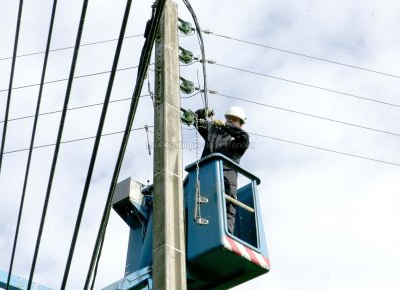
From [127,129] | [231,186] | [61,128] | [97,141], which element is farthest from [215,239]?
[61,128]

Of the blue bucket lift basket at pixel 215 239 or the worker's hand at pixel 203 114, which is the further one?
the worker's hand at pixel 203 114

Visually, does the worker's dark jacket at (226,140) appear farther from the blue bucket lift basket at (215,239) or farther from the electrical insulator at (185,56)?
the electrical insulator at (185,56)

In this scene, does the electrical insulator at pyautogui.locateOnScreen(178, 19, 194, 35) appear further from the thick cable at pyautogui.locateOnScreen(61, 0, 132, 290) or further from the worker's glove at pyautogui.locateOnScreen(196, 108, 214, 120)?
the thick cable at pyautogui.locateOnScreen(61, 0, 132, 290)

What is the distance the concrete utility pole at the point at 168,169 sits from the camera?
769 cm

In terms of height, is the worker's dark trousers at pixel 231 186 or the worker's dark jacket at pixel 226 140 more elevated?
the worker's dark jacket at pixel 226 140

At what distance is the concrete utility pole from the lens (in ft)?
25.2

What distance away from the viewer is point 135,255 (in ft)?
33.2

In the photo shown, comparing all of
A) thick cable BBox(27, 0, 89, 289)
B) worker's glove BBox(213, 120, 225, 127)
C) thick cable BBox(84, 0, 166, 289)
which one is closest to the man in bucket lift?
worker's glove BBox(213, 120, 225, 127)

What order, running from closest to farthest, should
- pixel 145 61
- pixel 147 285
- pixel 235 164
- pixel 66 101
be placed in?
pixel 66 101 → pixel 145 61 → pixel 147 285 → pixel 235 164

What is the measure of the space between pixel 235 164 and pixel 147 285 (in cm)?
190

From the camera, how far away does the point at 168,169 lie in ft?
27.5

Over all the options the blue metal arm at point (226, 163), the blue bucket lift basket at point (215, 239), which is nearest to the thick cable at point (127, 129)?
the blue bucket lift basket at point (215, 239)

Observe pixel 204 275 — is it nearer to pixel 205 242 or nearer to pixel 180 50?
pixel 205 242

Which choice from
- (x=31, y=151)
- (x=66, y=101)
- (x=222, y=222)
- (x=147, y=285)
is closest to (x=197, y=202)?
(x=222, y=222)
